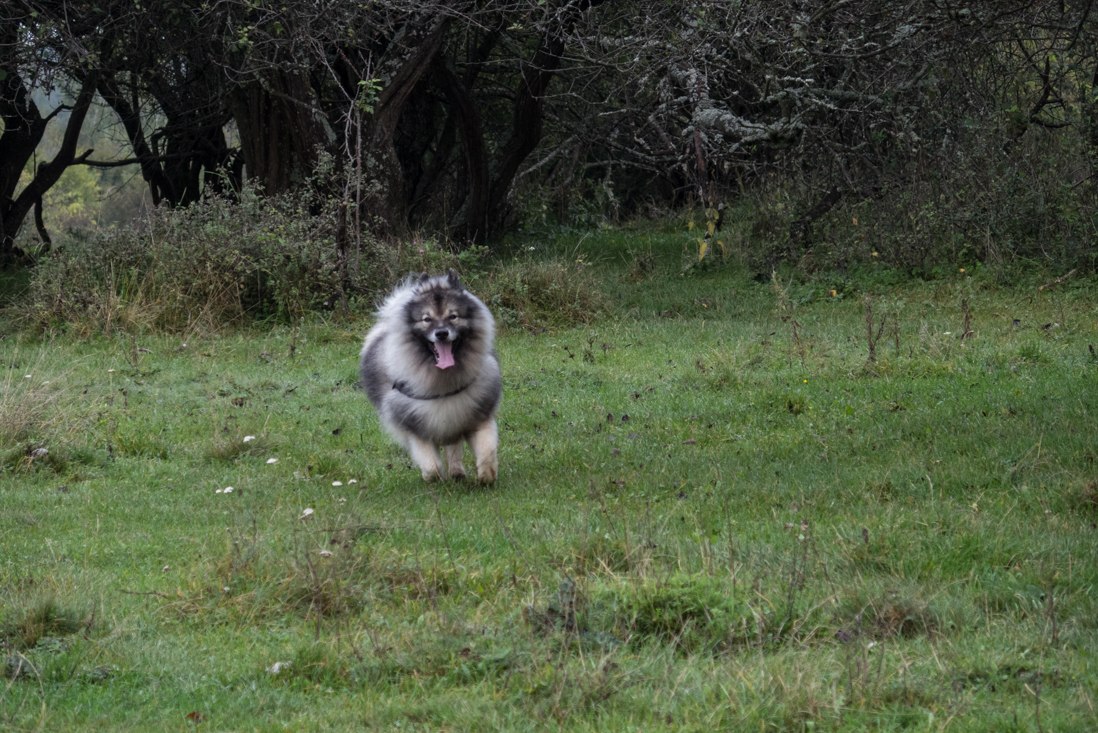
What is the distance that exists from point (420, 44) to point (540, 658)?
43.2ft

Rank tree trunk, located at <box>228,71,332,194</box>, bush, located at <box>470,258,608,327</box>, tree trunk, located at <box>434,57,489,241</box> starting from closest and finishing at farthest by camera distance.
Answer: bush, located at <box>470,258,608,327</box> < tree trunk, located at <box>228,71,332,194</box> < tree trunk, located at <box>434,57,489,241</box>

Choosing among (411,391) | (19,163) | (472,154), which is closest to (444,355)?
(411,391)

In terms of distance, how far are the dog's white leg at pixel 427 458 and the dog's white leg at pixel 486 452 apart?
0.28 m

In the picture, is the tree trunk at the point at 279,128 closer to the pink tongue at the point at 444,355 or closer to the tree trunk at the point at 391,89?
the tree trunk at the point at 391,89

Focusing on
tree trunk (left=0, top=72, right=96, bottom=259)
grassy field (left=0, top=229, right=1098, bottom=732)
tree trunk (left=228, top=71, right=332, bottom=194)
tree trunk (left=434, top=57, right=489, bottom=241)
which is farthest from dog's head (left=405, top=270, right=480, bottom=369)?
tree trunk (left=0, top=72, right=96, bottom=259)

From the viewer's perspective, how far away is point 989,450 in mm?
6508

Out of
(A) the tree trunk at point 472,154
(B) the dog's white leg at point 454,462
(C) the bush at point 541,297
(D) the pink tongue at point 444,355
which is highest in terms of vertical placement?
(A) the tree trunk at point 472,154

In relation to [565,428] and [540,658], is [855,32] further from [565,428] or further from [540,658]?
[540,658]

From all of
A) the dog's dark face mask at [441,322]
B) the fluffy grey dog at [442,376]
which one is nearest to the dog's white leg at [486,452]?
the fluffy grey dog at [442,376]

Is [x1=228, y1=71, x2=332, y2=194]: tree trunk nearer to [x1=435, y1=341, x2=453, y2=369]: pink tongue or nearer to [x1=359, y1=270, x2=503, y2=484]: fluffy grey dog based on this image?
[x1=359, y1=270, x2=503, y2=484]: fluffy grey dog

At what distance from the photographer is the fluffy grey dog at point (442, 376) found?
668cm

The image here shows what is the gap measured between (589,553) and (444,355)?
2096mm

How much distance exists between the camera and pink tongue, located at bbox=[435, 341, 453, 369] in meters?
6.61

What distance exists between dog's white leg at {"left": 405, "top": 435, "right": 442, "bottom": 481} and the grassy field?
131mm
